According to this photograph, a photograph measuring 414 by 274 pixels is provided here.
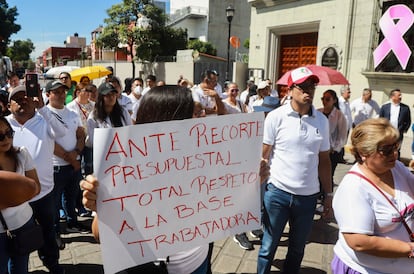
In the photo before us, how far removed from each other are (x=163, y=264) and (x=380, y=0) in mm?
10209

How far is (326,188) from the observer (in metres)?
2.98

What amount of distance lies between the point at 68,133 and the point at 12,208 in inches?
65.4

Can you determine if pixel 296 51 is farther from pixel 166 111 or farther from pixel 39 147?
pixel 166 111

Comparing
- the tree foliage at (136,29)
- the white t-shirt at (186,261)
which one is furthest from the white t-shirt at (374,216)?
the tree foliage at (136,29)

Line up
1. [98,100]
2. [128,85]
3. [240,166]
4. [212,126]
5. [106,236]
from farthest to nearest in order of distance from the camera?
[128,85]
[98,100]
[240,166]
[212,126]
[106,236]

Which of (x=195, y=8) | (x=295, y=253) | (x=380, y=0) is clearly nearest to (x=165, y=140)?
(x=295, y=253)

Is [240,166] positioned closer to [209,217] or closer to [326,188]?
[209,217]

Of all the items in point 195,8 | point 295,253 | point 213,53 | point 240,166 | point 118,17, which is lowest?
point 295,253

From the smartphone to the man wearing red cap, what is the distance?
195 cm

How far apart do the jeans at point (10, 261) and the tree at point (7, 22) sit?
37970 mm

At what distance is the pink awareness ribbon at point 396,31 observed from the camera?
8.84 meters

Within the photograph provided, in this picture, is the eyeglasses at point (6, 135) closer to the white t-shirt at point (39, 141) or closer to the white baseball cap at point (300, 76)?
the white t-shirt at point (39, 141)

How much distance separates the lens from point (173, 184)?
169 centimetres

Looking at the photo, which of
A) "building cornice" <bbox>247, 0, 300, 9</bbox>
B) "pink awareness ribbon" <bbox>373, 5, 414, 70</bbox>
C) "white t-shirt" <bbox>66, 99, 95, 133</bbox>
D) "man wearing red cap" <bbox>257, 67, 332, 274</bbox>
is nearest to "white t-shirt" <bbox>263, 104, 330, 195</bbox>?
"man wearing red cap" <bbox>257, 67, 332, 274</bbox>
